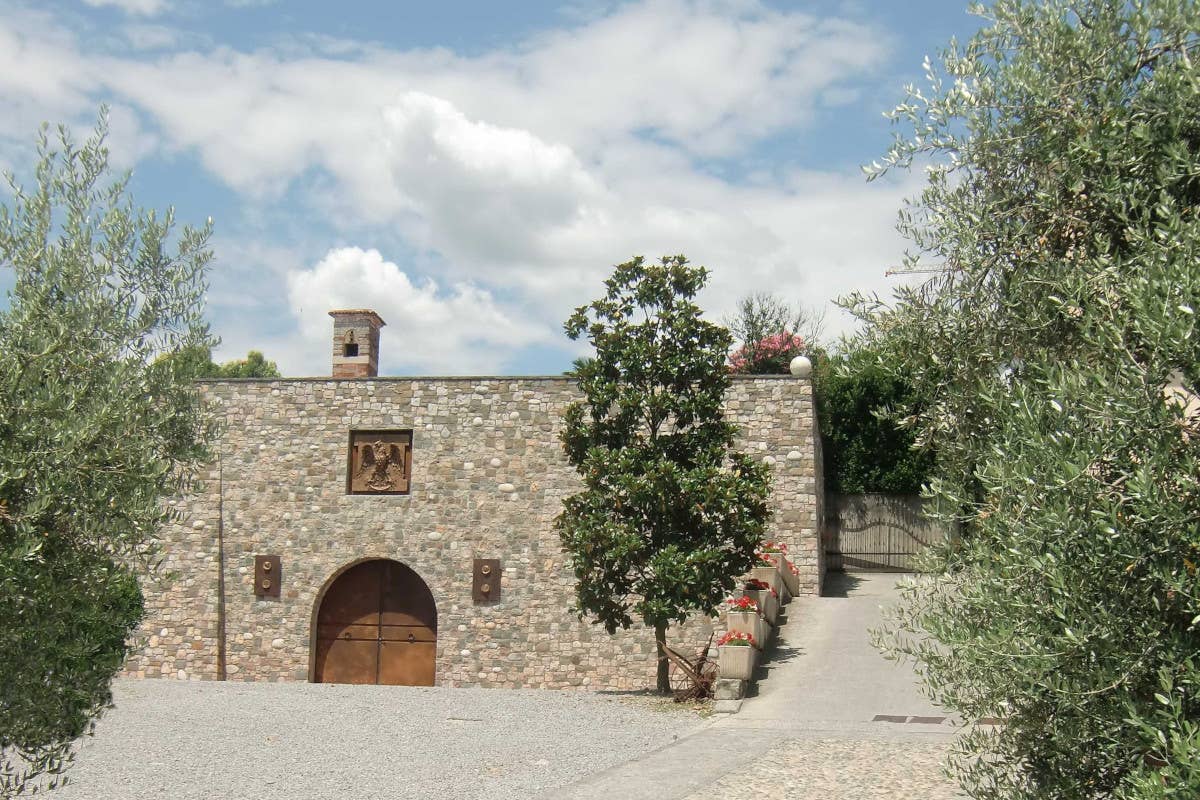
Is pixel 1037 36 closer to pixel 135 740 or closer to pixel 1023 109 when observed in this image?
pixel 1023 109

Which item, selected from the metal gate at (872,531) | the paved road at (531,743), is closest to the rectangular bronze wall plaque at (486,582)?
the paved road at (531,743)

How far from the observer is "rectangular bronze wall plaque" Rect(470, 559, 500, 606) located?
1748 centimetres

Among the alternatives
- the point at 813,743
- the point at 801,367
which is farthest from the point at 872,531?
the point at 813,743

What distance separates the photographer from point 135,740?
10266 mm

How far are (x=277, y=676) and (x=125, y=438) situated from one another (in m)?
13.9

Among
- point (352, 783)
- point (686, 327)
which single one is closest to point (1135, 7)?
point (352, 783)

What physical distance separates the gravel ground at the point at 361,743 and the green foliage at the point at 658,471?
1449 mm

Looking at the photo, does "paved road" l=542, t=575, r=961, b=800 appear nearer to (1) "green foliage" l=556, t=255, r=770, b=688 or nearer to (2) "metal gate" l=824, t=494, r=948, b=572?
(1) "green foliage" l=556, t=255, r=770, b=688

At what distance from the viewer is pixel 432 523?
17922 mm

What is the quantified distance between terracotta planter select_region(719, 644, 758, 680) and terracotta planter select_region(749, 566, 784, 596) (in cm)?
329

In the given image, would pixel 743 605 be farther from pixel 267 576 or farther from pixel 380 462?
pixel 267 576

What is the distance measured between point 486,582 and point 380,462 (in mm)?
2773

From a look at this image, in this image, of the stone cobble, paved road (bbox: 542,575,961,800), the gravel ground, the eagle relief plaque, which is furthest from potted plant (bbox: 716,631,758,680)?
the eagle relief plaque

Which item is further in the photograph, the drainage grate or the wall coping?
the wall coping
